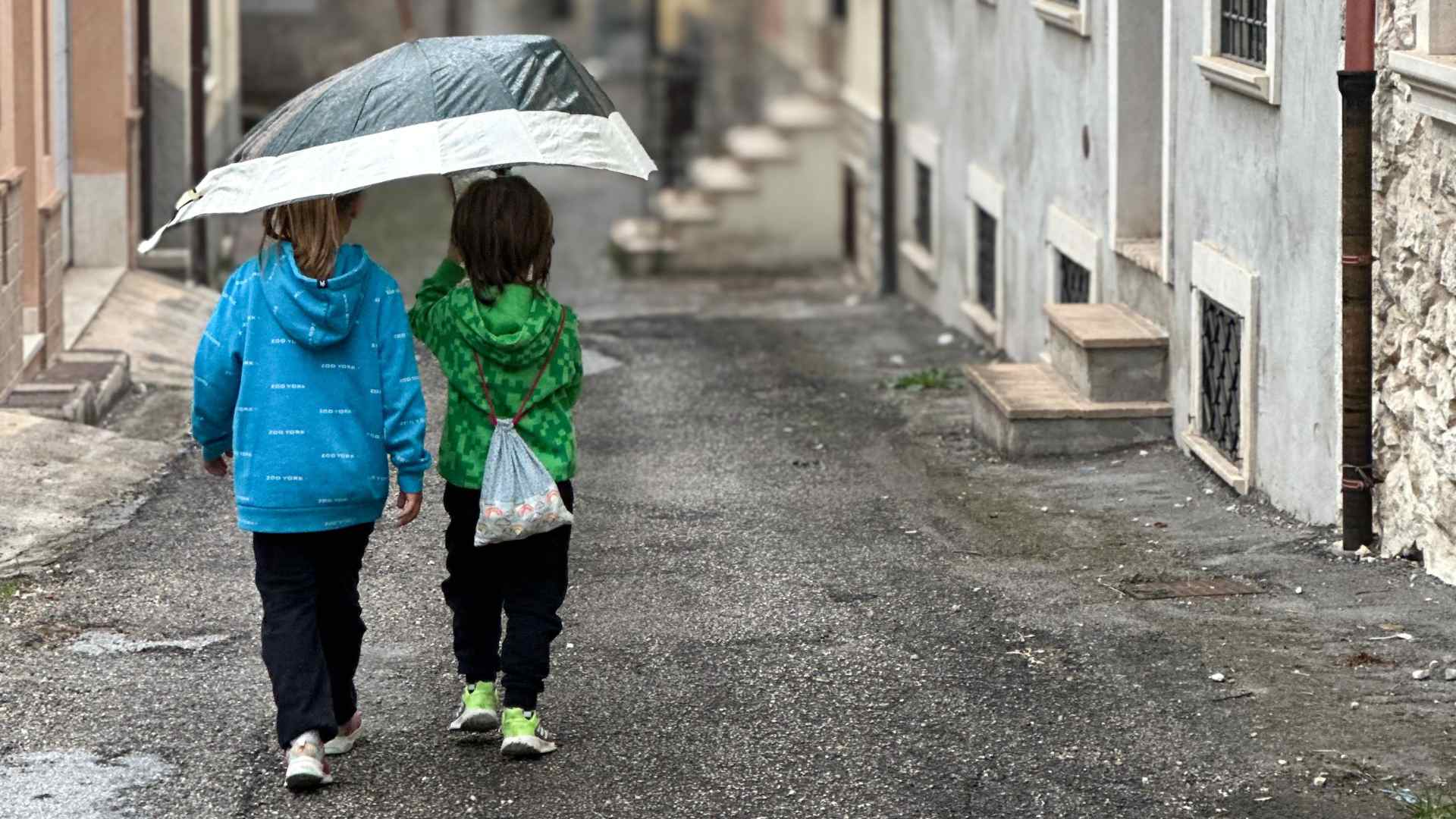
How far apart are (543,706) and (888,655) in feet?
3.79

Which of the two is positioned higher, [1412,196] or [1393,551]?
[1412,196]

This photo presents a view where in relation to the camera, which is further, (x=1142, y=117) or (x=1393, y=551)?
(x=1142, y=117)

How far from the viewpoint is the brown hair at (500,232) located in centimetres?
613

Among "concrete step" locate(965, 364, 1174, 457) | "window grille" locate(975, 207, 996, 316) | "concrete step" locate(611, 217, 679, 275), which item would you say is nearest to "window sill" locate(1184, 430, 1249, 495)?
"concrete step" locate(965, 364, 1174, 457)

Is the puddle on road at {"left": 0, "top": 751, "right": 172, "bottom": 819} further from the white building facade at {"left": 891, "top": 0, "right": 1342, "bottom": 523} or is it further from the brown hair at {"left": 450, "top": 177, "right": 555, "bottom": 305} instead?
the white building facade at {"left": 891, "top": 0, "right": 1342, "bottom": 523}

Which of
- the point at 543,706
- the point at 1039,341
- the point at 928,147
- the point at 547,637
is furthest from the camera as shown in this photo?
the point at 928,147

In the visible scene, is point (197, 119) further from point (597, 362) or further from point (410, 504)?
point (410, 504)

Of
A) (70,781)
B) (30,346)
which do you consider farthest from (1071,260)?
(70,781)

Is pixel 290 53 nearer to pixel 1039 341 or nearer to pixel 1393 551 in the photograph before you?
pixel 1039 341

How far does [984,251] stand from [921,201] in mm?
2868

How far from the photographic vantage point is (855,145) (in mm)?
22328

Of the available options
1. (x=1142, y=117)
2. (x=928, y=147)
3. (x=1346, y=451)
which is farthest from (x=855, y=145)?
(x=1346, y=451)

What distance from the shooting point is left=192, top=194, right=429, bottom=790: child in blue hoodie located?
602 centimetres

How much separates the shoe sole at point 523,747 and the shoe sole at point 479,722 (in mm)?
97
